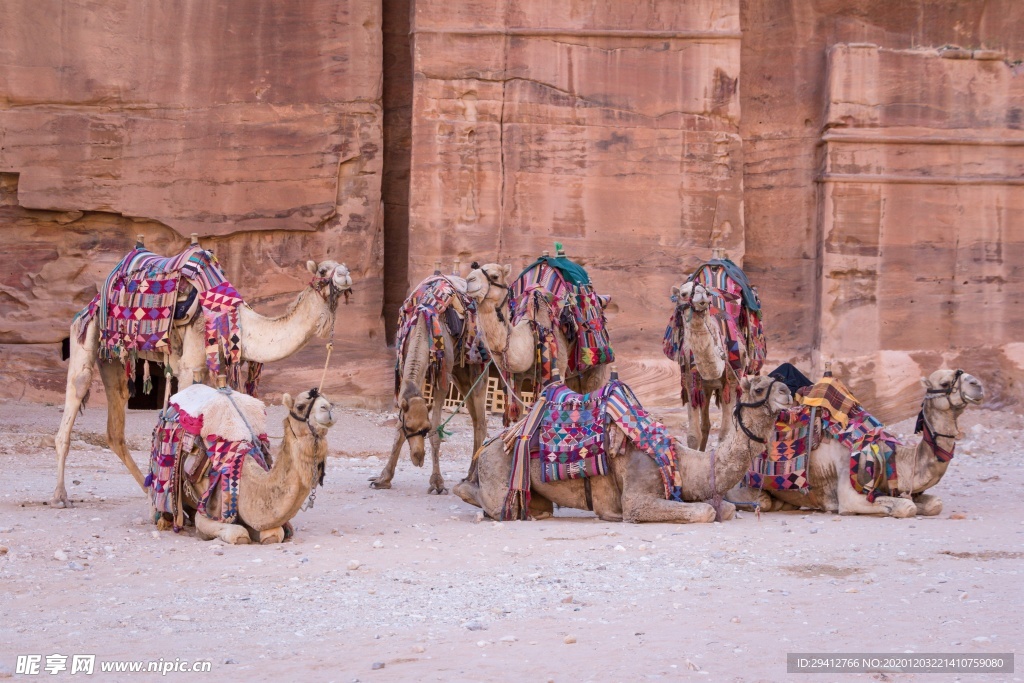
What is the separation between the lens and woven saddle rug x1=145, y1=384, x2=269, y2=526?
24.0 ft

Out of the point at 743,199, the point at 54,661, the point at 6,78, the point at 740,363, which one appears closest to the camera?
the point at 54,661

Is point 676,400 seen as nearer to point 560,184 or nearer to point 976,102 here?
point 560,184

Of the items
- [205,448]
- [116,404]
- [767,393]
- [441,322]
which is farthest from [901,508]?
[116,404]

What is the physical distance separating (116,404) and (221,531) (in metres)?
2.41

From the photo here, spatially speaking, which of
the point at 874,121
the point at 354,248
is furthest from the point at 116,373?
the point at 874,121

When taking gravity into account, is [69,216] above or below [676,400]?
above

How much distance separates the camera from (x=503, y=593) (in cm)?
620

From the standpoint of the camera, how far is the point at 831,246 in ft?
53.8

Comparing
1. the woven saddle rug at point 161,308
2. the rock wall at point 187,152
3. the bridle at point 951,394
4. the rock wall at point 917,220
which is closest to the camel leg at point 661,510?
the bridle at point 951,394

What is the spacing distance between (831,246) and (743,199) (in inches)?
53.3

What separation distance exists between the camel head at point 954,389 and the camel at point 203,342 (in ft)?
13.7

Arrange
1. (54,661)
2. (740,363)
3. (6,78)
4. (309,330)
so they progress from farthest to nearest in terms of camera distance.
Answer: (6,78) → (740,363) → (309,330) → (54,661)

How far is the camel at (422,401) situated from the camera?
28.9 feet

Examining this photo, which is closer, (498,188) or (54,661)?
(54,661)
